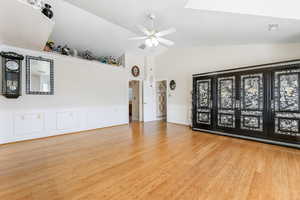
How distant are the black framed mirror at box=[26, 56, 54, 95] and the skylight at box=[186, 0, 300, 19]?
13.4ft

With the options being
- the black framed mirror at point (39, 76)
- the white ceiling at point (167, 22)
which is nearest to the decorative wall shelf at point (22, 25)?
the black framed mirror at point (39, 76)

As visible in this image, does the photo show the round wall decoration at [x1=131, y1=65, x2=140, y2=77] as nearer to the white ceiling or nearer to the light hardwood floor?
the white ceiling

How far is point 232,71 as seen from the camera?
13.3 ft

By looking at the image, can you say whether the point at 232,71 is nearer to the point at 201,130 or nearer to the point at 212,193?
the point at 201,130

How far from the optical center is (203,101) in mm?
4730

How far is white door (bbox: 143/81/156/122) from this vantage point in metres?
6.81

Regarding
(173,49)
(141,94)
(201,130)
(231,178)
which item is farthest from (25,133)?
(173,49)

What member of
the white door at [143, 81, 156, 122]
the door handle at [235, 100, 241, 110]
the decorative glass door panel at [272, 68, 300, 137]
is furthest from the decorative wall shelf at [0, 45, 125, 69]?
the decorative glass door panel at [272, 68, 300, 137]

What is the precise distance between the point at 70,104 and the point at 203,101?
14.4ft

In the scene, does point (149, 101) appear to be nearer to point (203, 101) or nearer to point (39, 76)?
point (203, 101)

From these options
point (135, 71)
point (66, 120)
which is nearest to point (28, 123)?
point (66, 120)

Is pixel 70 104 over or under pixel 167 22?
under

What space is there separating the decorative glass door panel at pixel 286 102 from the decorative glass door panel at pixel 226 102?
90 cm

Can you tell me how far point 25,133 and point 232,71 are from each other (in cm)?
596
